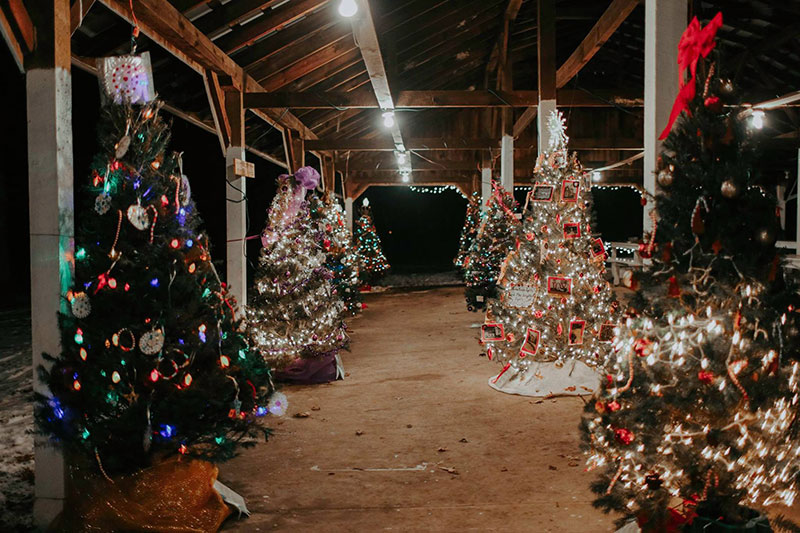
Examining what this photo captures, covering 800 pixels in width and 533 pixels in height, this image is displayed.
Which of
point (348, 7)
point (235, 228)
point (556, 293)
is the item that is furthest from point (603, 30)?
point (235, 228)

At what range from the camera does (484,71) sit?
15.7 meters

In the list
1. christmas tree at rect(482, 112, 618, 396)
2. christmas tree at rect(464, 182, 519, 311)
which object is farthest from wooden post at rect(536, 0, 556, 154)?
christmas tree at rect(464, 182, 519, 311)

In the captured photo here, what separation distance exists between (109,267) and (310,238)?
4320 millimetres

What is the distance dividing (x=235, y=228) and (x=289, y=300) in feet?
4.47

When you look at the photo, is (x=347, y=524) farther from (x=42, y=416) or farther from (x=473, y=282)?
(x=473, y=282)

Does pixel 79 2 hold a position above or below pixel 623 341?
above

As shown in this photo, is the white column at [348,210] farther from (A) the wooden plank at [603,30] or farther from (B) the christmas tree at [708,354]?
(B) the christmas tree at [708,354]

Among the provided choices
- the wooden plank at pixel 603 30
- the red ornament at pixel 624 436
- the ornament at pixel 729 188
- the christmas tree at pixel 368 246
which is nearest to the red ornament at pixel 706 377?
the red ornament at pixel 624 436

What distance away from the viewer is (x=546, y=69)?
29.1 ft

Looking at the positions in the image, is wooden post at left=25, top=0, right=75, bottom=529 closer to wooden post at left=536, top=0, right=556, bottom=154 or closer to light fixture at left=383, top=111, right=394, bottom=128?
wooden post at left=536, top=0, right=556, bottom=154

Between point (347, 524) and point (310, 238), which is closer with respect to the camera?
point (347, 524)

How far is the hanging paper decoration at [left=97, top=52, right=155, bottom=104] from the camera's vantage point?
12.6ft

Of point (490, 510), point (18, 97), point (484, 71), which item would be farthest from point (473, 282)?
point (18, 97)

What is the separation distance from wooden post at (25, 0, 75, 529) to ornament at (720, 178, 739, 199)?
3.46 metres
